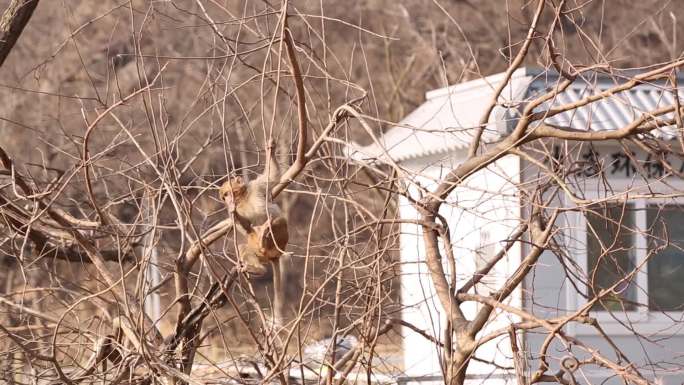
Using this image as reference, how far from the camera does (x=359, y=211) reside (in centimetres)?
500

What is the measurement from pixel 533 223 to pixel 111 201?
217 centimetres

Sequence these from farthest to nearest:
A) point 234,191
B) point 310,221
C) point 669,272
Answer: point 669,272
point 310,221
point 234,191

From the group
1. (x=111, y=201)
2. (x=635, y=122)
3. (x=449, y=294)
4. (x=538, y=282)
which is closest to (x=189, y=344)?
(x=111, y=201)

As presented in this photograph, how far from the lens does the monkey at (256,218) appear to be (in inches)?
183

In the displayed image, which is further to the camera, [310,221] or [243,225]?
[310,221]

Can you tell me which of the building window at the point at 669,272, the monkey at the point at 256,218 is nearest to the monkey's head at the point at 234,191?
the monkey at the point at 256,218

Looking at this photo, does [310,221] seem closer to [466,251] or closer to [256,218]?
[256,218]

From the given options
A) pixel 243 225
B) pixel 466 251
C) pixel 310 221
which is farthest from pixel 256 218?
pixel 466 251

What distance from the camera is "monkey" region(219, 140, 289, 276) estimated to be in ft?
15.3

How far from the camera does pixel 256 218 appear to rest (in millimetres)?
4758

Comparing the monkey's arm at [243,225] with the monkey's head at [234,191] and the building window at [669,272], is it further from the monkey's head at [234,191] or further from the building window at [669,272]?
the building window at [669,272]

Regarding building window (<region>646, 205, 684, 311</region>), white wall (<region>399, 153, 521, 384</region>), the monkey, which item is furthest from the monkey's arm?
building window (<region>646, 205, 684, 311</region>)

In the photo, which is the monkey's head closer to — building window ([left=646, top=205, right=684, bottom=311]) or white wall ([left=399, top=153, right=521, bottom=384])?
white wall ([left=399, top=153, right=521, bottom=384])

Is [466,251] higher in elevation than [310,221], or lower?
higher
